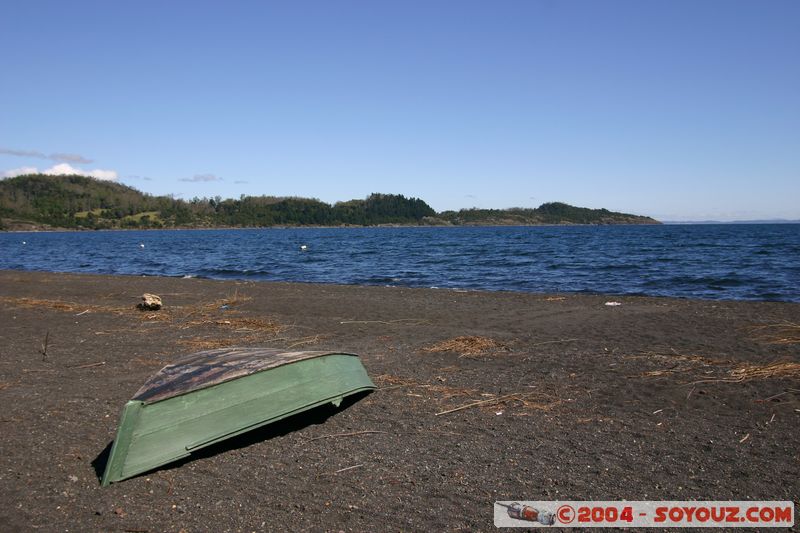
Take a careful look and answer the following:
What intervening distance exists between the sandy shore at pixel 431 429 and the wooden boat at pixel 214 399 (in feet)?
0.70

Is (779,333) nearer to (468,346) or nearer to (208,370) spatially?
(468,346)

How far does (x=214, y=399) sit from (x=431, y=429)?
198 cm

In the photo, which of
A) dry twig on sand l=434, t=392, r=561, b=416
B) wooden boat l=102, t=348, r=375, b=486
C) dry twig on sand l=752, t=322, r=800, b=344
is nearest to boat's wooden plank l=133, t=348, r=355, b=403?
wooden boat l=102, t=348, r=375, b=486

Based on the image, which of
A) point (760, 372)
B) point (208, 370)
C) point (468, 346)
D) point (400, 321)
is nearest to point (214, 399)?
point (208, 370)

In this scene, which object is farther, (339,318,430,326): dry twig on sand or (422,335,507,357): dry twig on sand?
(339,318,430,326): dry twig on sand

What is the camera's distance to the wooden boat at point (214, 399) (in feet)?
14.5

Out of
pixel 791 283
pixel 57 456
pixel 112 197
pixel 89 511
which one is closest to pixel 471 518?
pixel 89 511

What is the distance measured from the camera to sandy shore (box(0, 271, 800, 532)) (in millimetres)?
3979

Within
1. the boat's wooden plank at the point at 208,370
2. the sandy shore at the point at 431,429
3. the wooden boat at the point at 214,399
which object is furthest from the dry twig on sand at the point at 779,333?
the boat's wooden plank at the point at 208,370

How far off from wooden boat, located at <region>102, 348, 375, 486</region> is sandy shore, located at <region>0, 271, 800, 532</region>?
0.70 feet

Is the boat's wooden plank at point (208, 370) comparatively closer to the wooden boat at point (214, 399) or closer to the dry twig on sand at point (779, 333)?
the wooden boat at point (214, 399)

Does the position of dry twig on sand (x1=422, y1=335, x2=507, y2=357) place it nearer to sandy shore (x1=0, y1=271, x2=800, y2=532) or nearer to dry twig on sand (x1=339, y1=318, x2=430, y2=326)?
sandy shore (x1=0, y1=271, x2=800, y2=532)

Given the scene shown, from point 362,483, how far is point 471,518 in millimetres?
903

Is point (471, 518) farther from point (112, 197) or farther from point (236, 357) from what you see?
point (112, 197)
